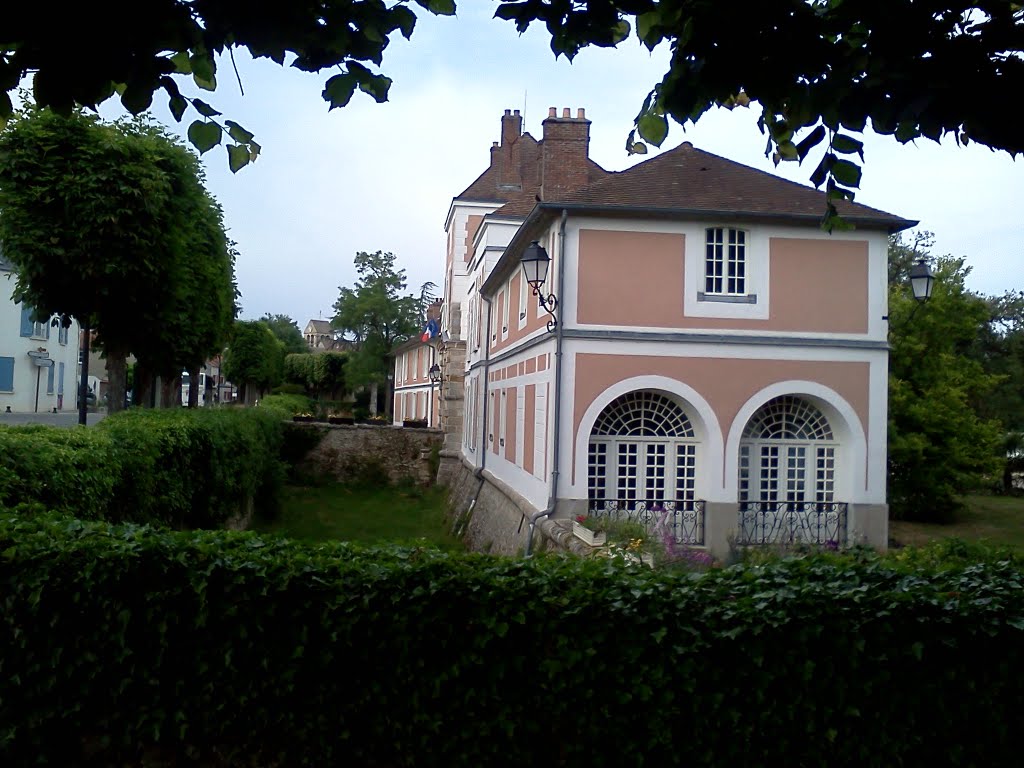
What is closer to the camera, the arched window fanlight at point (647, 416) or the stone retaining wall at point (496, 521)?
the stone retaining wall at point (496, 521)

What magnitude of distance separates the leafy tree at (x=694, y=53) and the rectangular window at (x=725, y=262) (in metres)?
10.8

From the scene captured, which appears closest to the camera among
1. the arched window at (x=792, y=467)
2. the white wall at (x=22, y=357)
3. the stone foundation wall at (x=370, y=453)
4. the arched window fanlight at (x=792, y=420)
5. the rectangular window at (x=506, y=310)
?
the arched window at (x=792, y=467)

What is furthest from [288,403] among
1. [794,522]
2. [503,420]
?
[794,522]

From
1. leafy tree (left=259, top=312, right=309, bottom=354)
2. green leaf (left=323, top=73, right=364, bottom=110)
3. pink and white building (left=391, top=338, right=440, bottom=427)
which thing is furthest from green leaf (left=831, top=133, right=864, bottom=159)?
leafy tree (left=259, top=312, right=309, bottom=354)

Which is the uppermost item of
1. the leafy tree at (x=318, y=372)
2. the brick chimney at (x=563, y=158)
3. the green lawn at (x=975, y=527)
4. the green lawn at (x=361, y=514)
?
the brick chimney at (x=563, y=158)

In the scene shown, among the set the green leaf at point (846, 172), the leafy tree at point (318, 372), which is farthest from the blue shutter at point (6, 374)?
the green leaf at point (846, 172)

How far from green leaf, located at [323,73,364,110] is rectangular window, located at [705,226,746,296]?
11814 millimetres

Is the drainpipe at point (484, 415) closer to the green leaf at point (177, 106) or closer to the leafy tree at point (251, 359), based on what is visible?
the green leaf at point (177, 106)

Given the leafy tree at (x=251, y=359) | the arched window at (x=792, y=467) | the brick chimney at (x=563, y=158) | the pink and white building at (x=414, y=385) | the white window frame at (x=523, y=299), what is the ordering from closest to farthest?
the arched window at (x=792, y=467), the brick chimney at (x=563, y=158), the white window frame at (x=523, y=299), the pink and white building at (x=414, y=385), the leafy tree at (x=251, y=359)

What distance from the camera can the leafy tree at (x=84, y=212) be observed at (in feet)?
46.1

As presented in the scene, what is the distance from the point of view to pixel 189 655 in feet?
16.1

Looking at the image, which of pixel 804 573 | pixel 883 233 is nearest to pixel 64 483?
pixel 804 573

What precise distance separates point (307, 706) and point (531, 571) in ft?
4.72

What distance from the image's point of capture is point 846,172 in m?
4.68
